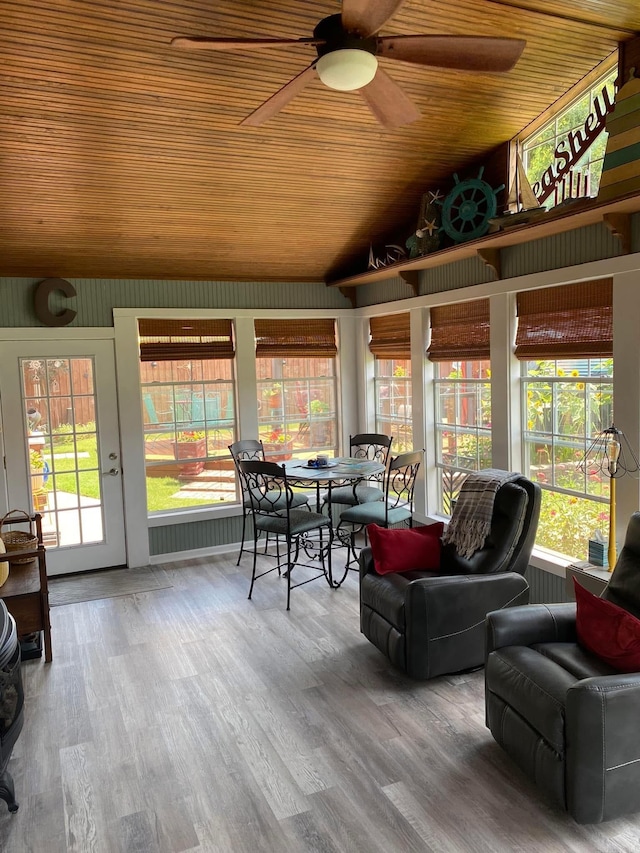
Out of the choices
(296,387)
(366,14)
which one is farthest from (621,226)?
(296,387)

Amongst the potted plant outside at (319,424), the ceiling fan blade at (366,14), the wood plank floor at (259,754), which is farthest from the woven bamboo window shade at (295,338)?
the ceiling fan blade at (366,14)

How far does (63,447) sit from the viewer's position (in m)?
5.30

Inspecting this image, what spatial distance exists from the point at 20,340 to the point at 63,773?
11.2 ft

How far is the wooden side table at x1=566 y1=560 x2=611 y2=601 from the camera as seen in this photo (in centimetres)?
331

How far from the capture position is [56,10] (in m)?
2.81

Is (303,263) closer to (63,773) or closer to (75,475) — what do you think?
→ (75,475)

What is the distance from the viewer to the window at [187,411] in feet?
18.4

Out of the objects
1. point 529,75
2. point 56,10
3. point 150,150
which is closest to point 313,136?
point 150,150

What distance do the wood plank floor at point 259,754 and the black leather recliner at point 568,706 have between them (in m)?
0.16

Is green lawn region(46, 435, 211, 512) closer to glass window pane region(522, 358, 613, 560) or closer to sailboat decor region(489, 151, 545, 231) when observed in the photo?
glass window pane region(522, 358, 613, 560)

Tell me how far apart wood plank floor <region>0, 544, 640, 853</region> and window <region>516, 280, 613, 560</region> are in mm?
1301

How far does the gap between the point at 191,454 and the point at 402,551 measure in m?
2.72

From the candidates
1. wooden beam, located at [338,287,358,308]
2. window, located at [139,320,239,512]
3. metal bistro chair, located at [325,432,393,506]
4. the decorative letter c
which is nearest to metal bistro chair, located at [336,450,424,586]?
metal bistro chair, located at [325,432,393,506]

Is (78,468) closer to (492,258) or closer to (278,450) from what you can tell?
(278,450)
